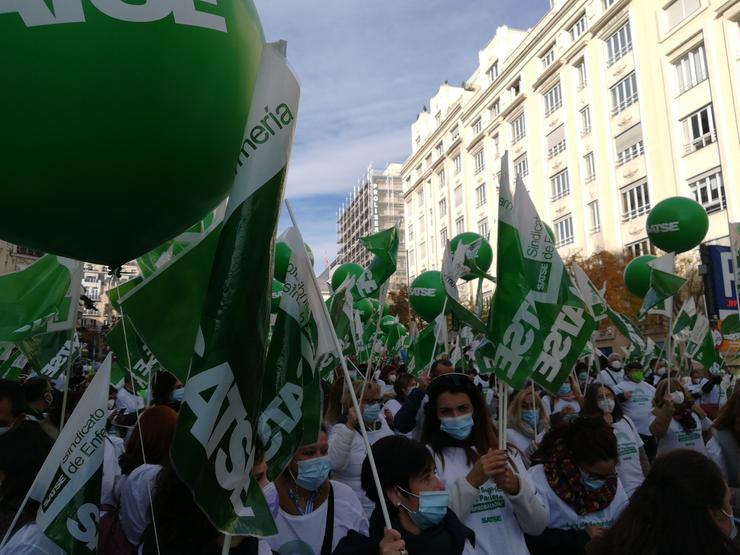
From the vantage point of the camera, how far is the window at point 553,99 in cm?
3816

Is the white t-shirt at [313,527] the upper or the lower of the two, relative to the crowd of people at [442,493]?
lower

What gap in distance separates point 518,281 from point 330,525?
1546 mm

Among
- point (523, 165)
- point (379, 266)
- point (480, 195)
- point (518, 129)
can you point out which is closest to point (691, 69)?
point (523, 165)

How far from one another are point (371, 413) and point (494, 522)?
2316 mm

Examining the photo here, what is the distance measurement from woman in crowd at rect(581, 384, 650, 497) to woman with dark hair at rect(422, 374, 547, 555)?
1047 mm

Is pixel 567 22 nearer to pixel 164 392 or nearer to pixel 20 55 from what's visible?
pixel 164 392

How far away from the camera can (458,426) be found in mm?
3098

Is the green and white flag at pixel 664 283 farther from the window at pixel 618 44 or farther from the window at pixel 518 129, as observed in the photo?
the window at pixel 518 129

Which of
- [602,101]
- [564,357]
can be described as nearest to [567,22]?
[602,101]

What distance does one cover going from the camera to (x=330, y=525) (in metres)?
2.80

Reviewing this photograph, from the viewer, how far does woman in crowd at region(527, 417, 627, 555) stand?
9.52 feet

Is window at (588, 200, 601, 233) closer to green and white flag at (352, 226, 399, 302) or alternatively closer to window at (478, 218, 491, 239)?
window at (478, 218, 491, 239)

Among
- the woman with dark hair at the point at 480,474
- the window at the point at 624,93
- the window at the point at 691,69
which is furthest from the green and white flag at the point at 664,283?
the window at the point at 624,93

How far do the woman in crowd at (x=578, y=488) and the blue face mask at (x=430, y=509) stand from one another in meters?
0.78
